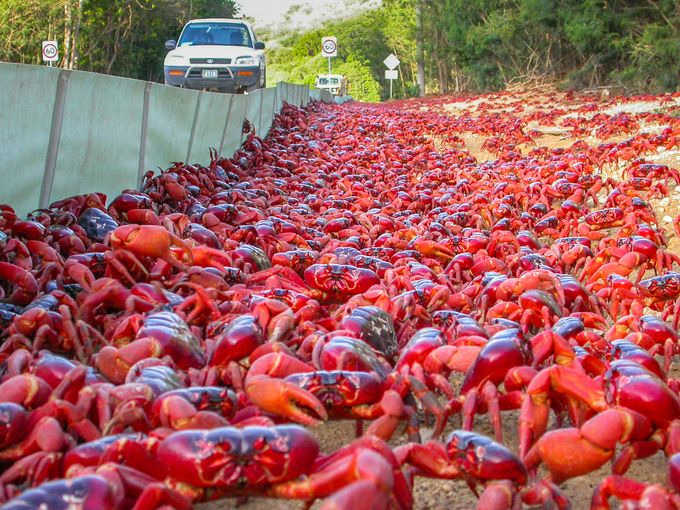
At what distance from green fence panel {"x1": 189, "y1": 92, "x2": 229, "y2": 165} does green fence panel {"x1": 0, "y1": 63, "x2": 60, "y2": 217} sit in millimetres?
4234

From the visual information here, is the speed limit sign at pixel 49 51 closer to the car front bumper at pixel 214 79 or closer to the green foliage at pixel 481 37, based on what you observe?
the green foliage at pixel 481 37

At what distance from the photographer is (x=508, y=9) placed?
4566 cm

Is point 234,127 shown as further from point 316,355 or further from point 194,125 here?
point 316,355

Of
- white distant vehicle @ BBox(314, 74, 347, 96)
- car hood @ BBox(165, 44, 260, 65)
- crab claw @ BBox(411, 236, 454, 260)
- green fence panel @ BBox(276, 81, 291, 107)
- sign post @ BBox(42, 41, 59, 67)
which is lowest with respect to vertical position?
crab claw @ BBox(411, 236, 454, 260)

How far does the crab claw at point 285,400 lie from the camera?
233cm

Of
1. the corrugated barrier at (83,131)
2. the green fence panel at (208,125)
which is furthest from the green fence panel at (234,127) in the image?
the corrugated barrier at (83,131)

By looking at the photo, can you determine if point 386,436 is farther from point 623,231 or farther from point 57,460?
point 623,231

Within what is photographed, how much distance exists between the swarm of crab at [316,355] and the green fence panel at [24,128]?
0.27m

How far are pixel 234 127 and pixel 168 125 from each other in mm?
4055

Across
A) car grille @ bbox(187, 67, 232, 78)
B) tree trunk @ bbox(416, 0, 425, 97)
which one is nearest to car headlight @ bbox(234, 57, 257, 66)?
car grille @ bbox(187, 67, 232, 78)

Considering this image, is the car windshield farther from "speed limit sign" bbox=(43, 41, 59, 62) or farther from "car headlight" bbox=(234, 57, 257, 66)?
"speed limit sign" bbox=(43, 41, 59, 62)

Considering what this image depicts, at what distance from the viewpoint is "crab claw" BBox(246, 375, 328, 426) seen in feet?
7.65

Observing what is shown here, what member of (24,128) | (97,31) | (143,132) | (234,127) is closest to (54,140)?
(24,128)

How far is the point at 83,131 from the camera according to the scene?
733cm
